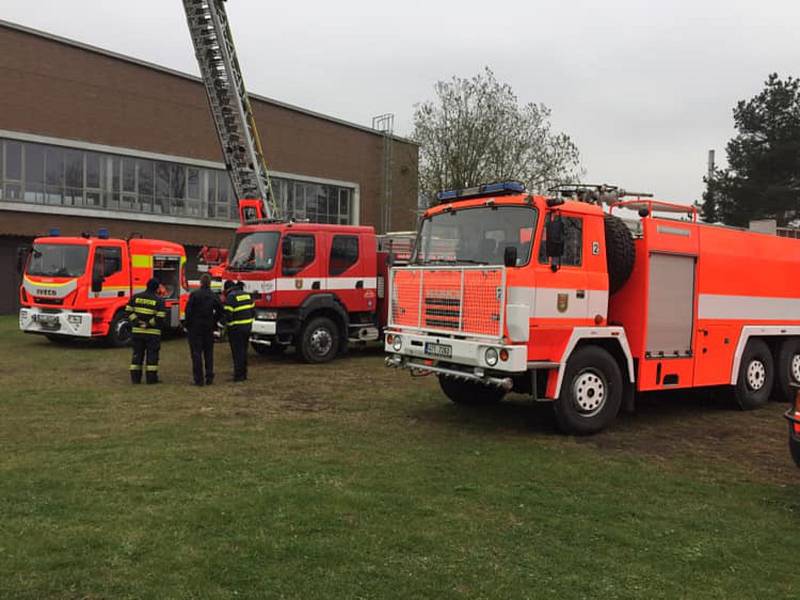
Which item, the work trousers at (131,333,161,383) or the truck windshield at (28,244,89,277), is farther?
the truck windshield at (28,244,89,277)

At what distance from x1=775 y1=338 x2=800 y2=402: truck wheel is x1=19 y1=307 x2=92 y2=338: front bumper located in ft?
41.6

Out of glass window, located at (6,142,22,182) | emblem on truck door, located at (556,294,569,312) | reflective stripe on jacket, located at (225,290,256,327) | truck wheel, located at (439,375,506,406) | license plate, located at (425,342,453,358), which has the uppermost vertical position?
glass window, located at (6,142,22,182)

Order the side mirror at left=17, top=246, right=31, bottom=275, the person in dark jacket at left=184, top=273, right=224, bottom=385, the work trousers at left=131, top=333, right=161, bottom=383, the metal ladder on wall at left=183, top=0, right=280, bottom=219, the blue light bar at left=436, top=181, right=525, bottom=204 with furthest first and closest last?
the metal ladder on wall at left=183, top=0, right=280, bottom=219
the side mirror at left=17, top=246, right=31, bottom=275
the work trousers at left=131, top=333, right=161, bottom=383
the person in dark jacket at left=184, top=273, right=224, bottom=385
the blue light bar at left=436, top=181, right=525, bottom=204

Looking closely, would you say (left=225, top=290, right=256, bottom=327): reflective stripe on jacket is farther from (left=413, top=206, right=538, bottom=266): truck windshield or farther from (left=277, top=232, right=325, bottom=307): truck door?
(left=413, top=206, right=538, bottom=266): truck windshield

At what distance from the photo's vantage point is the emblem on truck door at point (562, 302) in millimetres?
7219

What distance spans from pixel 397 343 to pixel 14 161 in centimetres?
2247

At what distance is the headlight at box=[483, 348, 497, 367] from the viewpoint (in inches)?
273

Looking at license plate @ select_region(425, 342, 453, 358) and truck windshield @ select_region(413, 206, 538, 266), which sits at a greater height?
truck windshield @ select_region(413, 206, 538, 266)

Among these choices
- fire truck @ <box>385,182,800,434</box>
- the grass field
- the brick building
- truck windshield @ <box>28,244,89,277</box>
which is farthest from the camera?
the brick building

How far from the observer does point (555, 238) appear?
6922 millimetres

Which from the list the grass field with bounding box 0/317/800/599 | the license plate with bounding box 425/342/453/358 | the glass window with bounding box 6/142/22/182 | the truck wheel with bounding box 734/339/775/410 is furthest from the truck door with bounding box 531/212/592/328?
the glass window with bounding box 6/142/22/182

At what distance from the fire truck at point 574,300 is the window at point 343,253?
4828 millimetres

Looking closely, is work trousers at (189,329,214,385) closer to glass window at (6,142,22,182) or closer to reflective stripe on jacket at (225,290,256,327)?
reflective stripe on jacket at (225,290,256,327)

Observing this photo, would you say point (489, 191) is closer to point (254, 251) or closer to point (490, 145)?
point (254, 251)
